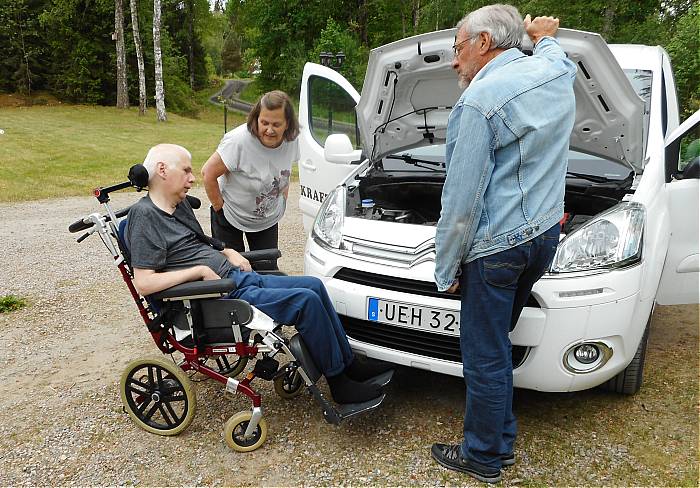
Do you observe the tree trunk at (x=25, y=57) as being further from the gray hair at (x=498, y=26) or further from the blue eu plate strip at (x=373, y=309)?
the gray hair at (x=498, y=26)

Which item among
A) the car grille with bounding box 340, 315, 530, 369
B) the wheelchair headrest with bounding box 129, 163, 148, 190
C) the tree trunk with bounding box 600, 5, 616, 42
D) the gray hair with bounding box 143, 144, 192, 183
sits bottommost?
the car grille with bounding box 340, 315, 530, 369

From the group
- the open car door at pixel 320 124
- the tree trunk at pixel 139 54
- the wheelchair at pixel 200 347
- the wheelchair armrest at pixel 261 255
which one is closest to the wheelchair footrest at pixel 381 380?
the wheelchair at pixel 200 347

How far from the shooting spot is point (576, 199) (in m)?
3.19

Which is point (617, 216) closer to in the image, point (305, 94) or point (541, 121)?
point (541, 121)

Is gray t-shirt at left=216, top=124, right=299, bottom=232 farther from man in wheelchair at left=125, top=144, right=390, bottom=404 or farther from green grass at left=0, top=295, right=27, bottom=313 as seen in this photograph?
green grass at left=0, top=295, right=27, bottom=313

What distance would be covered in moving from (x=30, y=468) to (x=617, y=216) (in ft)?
9.71

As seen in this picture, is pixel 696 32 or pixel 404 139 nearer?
pixel 404 139

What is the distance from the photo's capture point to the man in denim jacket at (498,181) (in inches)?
81.0

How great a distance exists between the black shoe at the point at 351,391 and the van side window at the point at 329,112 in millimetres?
2546

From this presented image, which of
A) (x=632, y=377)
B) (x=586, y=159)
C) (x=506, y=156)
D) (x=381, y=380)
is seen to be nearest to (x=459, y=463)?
(x=381, y=380)

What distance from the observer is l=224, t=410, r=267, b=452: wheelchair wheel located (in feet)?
8.79

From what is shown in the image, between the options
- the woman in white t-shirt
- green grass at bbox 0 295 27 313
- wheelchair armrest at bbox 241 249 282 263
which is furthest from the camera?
green grass at bbox 0 295 27 313

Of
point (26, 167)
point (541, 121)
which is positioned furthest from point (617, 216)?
point (26, 167)

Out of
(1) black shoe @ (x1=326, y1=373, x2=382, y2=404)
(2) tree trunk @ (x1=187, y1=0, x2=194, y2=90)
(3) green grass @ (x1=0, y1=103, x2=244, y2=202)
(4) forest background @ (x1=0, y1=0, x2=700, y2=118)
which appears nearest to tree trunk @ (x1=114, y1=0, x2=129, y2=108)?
(4) forest background @ (x1=0, y1=0, x2=700, y2=118)
